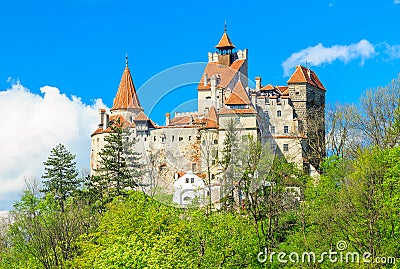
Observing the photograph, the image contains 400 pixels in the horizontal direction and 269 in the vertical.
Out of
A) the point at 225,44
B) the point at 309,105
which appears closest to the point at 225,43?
the point at 225,44

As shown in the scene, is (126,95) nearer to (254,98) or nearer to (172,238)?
(254,98)

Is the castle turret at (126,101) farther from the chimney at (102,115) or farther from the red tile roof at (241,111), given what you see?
the red tile roof at (241,111)

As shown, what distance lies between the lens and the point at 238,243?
110ft

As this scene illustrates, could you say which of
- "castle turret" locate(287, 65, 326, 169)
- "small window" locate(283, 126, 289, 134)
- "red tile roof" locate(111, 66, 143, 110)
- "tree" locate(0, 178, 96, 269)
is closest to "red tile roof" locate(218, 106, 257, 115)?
"small window" locate(283, 126, 289, 134)

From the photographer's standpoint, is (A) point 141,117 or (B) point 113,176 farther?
(A) point 141,117

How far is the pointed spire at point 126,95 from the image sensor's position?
71812mm

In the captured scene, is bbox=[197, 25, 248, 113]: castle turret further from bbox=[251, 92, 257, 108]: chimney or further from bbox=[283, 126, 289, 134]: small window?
bbox=[283, 126, 289, 134]: small window

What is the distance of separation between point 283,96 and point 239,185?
67.9ft

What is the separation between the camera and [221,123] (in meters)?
62.8

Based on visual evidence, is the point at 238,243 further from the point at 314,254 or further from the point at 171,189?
the point at 171,189

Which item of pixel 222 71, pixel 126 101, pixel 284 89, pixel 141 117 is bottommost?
pixel 141 117

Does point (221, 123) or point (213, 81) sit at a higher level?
point (213, 81)

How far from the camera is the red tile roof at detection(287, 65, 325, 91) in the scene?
67.0 metres

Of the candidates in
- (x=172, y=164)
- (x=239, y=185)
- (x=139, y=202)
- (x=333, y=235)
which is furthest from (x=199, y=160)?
(x=333, y=235)
